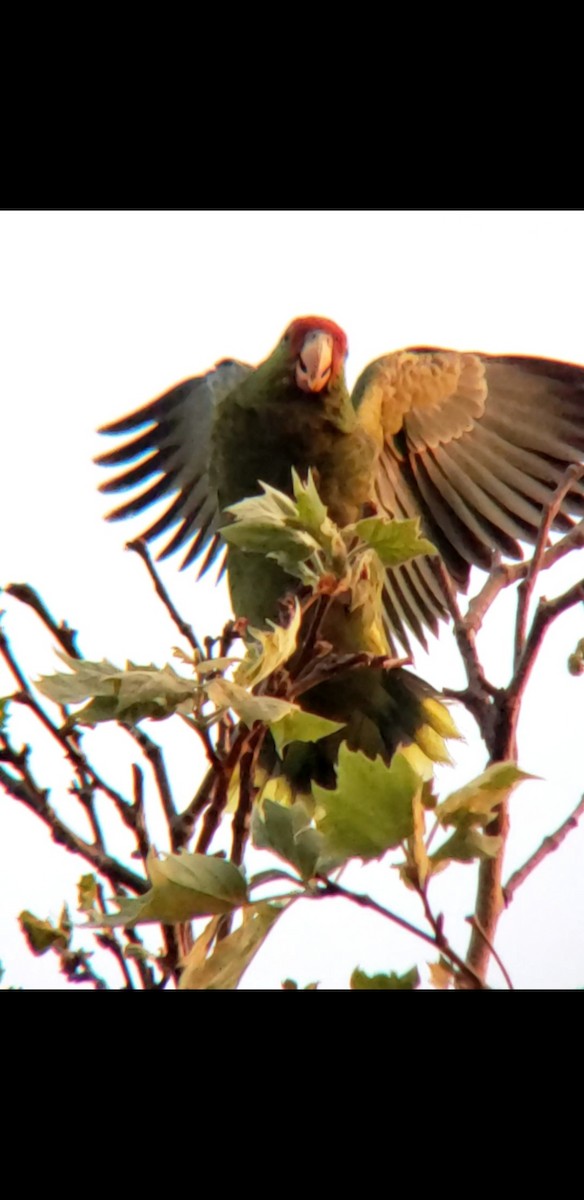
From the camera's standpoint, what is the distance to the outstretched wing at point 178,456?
3.55 meters

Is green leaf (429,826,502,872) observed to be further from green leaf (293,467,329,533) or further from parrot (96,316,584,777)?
parrot (96,316,584,777)

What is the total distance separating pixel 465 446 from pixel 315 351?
0.61 m

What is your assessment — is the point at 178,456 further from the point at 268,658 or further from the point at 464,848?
the point at 464,848

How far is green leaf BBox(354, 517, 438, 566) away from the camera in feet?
3.61

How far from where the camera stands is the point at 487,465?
3359 mm

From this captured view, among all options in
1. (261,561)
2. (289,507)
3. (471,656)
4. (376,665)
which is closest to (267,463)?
(261,561)

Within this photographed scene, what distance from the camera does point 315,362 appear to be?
296 cm

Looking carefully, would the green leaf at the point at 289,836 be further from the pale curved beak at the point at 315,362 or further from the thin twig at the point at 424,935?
the pale curved beak at the point at 315,362


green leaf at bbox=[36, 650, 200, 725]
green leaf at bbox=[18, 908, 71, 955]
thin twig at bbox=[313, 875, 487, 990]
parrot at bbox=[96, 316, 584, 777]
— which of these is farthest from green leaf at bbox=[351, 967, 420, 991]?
parrot at bbox=[96, 316, 584, 777]

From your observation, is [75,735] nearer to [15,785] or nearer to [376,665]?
[15,785]

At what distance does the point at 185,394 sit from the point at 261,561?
1.08m

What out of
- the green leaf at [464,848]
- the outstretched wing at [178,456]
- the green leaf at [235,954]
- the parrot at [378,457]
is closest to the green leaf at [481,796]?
the green leaf at [464,848]

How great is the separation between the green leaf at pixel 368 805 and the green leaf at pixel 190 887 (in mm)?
97

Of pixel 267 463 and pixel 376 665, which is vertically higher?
pixel 267 463
